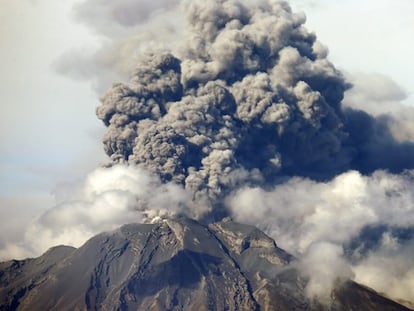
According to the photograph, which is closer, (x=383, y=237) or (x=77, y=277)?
(x=77, y=277)

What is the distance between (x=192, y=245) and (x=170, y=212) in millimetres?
9557

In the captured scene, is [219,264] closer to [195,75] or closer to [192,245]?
[192,245]

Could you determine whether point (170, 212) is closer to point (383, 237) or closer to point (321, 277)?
point (321, 277)

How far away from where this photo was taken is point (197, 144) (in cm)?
8400

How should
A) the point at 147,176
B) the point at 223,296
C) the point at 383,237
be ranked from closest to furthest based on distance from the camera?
the point at 147,176, the point at 223,296, the point at 383,237

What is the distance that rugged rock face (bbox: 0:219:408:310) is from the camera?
89.4m

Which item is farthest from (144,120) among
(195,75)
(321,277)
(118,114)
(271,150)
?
(321,277)

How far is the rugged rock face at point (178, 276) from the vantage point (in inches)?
3519

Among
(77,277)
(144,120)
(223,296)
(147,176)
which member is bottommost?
(223,296)

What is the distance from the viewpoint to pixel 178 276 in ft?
305

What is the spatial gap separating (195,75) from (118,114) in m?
11.2

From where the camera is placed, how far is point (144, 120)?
284ft

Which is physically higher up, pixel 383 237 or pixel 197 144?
pixel 197 144

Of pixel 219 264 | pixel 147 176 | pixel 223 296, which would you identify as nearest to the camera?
pixel 147 176
